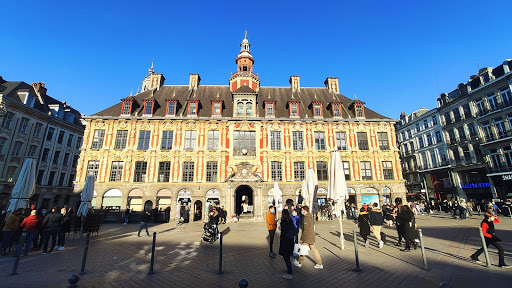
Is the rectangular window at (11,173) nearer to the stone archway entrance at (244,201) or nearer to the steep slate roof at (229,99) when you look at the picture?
the steep slate roof at (229,99)

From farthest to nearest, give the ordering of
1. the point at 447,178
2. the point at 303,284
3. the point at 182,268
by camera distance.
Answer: the point at 447,178 < the point at 182,268 < the point at 303,284

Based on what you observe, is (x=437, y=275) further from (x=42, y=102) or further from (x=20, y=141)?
(x=42, y=102)

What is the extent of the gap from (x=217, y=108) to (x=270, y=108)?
6.76 metres

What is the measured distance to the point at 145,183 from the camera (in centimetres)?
2448

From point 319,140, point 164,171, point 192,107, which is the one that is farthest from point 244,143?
point 164,171

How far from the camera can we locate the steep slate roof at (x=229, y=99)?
92.0 ft

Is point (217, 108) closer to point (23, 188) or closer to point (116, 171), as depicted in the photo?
point (116, 171)

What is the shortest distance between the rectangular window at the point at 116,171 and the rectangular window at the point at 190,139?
7.53 m

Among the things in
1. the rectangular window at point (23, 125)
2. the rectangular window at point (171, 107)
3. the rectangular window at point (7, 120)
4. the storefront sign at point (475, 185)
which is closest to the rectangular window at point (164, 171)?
the rectangular window at point (171, 107)

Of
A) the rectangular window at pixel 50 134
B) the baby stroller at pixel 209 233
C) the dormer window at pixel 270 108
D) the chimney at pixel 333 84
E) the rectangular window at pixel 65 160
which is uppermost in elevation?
the chimney at pixel 333 84

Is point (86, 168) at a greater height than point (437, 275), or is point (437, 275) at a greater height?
point (86, 168)

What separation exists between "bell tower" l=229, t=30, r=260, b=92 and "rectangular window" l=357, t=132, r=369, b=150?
51.6 ft

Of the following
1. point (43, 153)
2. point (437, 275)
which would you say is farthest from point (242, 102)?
point (43, 153)

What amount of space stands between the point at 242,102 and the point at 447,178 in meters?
36.8
